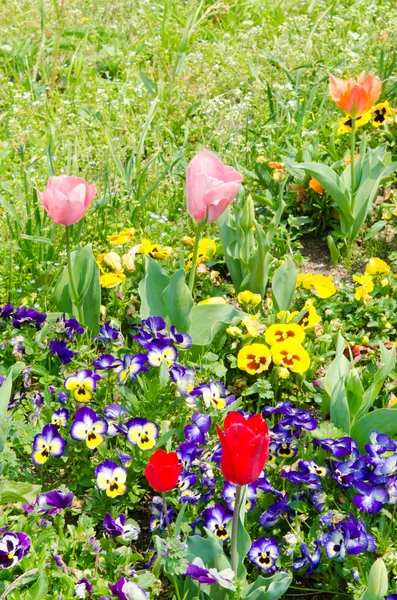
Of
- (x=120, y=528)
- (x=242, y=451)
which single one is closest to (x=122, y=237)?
(x=120, y=528)

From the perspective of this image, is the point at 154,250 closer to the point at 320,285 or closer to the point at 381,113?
the point at 320,285

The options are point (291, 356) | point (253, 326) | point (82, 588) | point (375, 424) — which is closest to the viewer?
point (82, 588)

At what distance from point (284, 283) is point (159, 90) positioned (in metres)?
1.70

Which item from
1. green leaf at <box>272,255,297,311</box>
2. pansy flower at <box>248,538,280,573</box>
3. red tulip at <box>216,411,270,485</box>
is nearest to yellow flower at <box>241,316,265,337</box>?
green leaf at <box>272,255,297,311</box>

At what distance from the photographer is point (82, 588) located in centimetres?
178

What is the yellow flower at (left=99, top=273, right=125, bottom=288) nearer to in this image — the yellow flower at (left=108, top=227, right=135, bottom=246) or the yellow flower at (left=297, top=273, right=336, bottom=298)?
the yellow flower at (left=108, top=227, right=135, bottom=246)

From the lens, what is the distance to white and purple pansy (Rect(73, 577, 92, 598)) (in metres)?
1.76

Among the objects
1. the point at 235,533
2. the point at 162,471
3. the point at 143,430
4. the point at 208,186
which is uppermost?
the point at 208,186

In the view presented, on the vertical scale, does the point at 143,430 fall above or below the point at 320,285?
above

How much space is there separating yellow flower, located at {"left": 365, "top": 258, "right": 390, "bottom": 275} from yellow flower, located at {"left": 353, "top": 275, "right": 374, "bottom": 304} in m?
0.08

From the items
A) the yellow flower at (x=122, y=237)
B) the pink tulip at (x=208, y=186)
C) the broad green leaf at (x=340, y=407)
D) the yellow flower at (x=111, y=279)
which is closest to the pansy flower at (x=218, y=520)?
the broad green leaf at (x=340, y=407)

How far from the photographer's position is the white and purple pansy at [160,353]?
7.40 feet

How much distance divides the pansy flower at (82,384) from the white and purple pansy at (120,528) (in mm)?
371

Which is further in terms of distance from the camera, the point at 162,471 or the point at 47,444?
the point at 47,444
